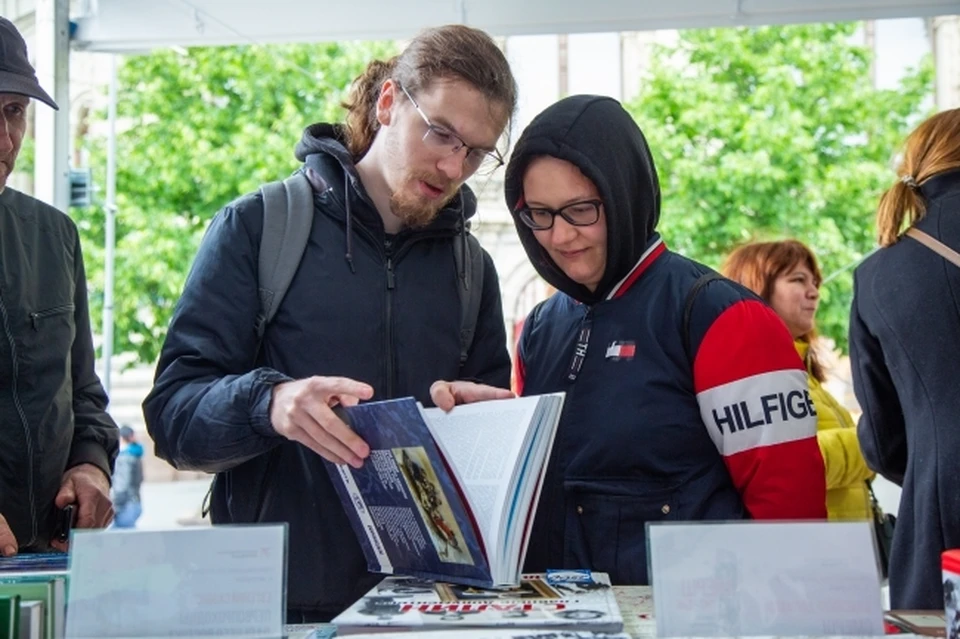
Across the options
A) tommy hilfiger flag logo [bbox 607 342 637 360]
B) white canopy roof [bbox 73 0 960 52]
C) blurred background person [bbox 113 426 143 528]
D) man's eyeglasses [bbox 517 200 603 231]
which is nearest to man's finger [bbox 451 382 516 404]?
tommy hilfiger flag logo [bbox 607 342 637 360]

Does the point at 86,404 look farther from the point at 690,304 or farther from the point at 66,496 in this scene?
the point at 690,304

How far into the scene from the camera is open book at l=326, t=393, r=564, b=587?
4.34 ft

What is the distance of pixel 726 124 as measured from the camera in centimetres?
1097

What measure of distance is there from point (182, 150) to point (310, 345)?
9.85m

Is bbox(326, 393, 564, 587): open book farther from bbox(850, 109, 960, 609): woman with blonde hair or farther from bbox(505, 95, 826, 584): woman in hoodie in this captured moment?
bbox(850, 109, 960, 609): woman with blonde hair

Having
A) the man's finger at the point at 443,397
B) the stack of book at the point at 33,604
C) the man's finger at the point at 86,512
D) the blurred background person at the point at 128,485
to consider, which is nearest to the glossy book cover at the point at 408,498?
the man's finger at the point at 443,397

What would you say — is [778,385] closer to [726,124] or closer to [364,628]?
[364,628]

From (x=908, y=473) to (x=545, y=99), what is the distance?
37.7 ft

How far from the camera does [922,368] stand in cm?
207

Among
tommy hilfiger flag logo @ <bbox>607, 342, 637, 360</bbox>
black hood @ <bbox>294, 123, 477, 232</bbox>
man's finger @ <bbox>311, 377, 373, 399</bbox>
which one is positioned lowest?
man's finger @ <bbox>311, 377, 373, 399</bbox>

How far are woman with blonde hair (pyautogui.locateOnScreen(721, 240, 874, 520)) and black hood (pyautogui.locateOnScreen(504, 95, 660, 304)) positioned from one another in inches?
70.2

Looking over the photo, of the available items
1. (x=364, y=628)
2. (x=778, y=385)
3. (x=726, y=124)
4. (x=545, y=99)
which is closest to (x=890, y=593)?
(x=778, y=385)

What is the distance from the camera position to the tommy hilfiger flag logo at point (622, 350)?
169cm

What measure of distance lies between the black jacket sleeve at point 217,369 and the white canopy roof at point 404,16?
215 cm
